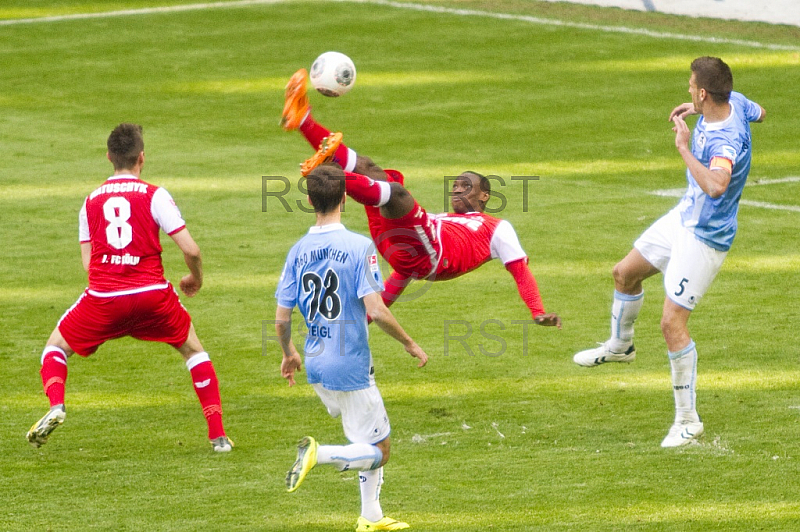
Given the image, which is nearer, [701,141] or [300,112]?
[701,141]

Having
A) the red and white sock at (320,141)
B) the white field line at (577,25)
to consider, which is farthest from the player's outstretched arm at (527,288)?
the white field line at (577,25)

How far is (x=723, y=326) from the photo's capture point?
9883 mm

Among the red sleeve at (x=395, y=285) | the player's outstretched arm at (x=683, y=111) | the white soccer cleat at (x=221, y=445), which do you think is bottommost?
the white soccer cleat at (x=221, y=445)

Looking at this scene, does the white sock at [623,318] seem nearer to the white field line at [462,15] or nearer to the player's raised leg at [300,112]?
the player's raised leg at [300,112]

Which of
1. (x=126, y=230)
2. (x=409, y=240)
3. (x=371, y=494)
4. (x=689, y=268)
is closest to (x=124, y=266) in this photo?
(x=126, y=230)

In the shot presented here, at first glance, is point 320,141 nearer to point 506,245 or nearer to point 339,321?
point 506,245

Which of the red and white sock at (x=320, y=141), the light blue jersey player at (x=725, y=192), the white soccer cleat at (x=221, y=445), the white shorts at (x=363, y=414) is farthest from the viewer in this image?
the red and white sock at (x=320, y=141)

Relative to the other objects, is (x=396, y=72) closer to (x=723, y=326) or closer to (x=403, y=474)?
(x=723, y=326)

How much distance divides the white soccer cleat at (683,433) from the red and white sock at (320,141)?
108 inches

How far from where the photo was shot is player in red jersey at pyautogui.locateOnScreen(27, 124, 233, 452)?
7.15m

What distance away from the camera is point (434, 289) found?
1123cm

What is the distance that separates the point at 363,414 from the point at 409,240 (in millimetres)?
2207

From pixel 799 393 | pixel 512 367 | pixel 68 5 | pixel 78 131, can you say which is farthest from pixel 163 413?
pixel 68 5

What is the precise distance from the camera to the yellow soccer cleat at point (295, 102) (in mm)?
7828
